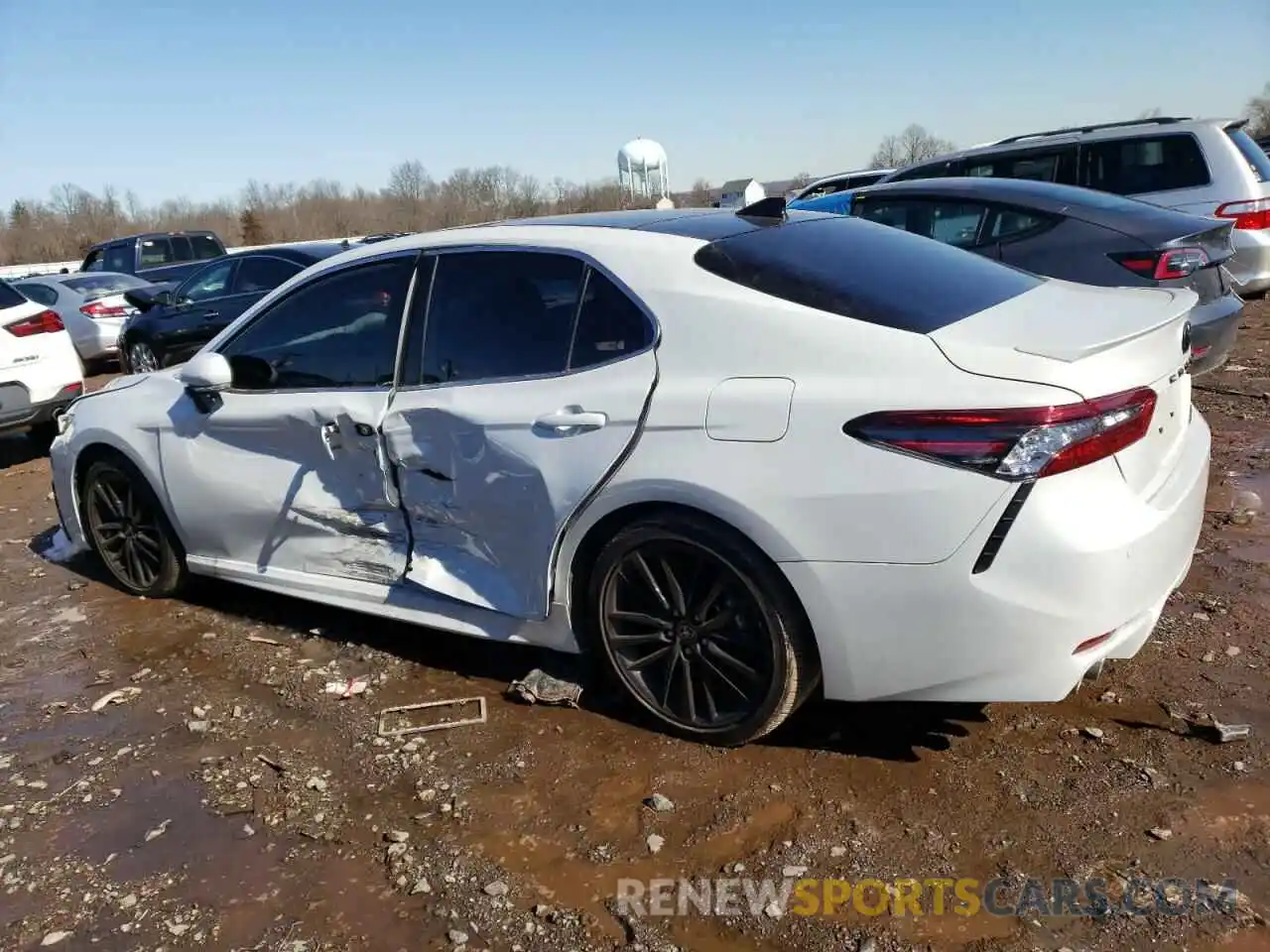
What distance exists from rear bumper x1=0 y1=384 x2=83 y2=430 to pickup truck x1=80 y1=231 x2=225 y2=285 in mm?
8731

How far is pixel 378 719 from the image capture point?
3.62m

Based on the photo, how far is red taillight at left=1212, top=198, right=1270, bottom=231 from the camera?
7820 millimetres

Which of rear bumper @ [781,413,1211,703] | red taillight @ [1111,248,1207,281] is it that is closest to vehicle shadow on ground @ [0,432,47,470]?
rear bumper @ [781,413,1211,703]

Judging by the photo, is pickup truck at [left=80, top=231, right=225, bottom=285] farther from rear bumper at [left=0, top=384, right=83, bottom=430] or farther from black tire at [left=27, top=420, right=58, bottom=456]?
rear bumper at [left=0, top=384, right=83, bottom=430]

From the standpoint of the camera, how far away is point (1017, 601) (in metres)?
2.55

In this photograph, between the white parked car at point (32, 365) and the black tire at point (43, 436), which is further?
the black tire at point (43, 436)

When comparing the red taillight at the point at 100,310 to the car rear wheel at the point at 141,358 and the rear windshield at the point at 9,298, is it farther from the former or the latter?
the rear windshield at the point at 9,298

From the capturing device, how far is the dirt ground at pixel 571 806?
2.50 m

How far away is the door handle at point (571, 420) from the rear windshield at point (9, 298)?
6.85 m

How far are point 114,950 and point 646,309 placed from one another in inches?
89.3

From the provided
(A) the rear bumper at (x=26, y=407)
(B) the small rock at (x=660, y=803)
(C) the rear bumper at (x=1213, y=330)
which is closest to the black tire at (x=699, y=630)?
(B) the small rock at (x=660, y=803)

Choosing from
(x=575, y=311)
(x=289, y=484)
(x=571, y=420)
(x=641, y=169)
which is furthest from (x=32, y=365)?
(x=641, y=169)

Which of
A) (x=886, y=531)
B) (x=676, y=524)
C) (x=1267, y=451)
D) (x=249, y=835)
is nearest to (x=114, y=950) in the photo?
(x=249, y=835)

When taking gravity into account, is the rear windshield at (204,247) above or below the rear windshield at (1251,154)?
below
